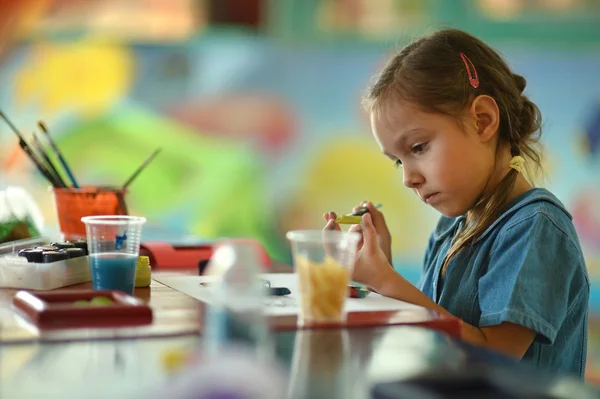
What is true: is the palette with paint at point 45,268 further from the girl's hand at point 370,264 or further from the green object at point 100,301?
the girl's hand at point 370,264

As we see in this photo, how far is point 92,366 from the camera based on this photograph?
818mm

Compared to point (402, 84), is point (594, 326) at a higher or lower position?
lower

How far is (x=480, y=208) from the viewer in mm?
1543

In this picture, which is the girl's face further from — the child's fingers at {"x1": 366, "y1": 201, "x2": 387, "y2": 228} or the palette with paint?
the palette with paint

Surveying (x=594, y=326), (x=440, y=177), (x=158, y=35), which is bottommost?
(x=594, y=326)

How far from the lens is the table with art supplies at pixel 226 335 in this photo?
29.5 inches

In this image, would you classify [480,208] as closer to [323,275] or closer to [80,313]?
[323,275]

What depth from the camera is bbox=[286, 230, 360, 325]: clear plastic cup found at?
41.4 inches

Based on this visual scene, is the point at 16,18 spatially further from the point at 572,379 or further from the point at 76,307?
the point at 572,379

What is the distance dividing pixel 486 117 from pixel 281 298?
55cm

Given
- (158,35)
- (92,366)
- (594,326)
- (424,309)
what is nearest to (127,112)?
(158,35)

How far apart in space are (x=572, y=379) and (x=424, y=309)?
389 millimetres

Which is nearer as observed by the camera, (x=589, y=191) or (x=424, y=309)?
(x=424, y=309)

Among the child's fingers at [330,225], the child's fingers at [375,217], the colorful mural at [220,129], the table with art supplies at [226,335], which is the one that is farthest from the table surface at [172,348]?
the colorful mural at [220,129]
